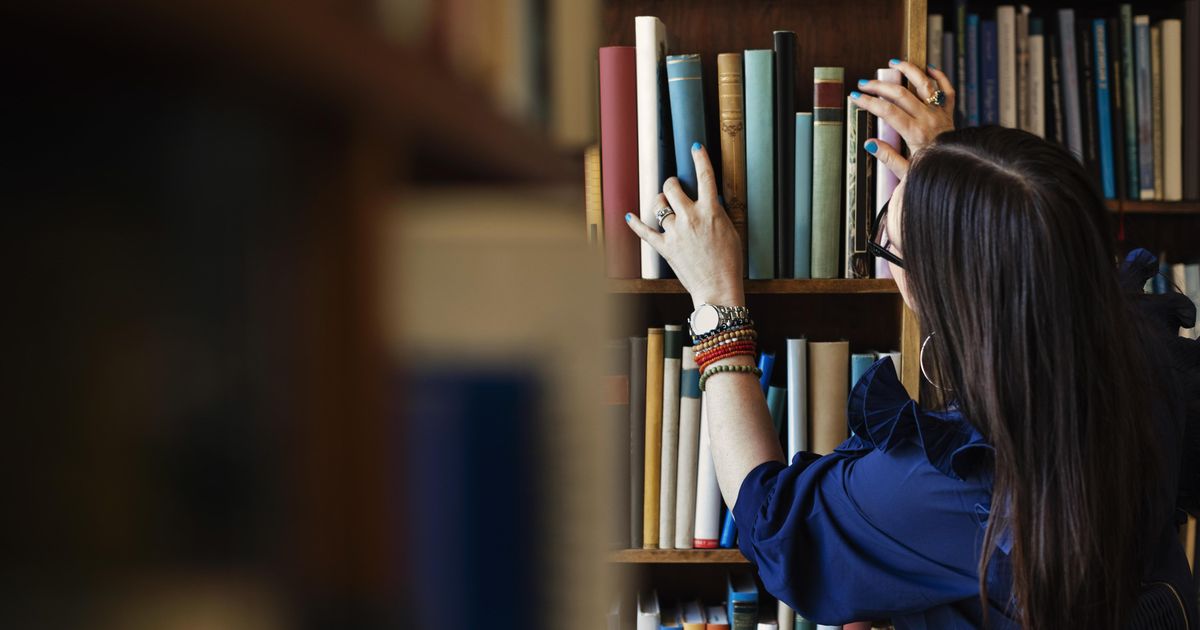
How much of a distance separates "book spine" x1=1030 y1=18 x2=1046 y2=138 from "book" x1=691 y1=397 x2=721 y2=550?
104 cm

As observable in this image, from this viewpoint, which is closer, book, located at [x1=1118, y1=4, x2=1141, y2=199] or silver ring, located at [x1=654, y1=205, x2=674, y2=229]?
silver ring, located at [x1=654, y1=205, x2=674, y2=229]

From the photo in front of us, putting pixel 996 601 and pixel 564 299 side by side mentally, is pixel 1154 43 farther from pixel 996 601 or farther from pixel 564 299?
pixel 564 299

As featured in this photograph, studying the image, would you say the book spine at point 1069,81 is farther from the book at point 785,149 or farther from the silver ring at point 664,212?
the silver ring at point 664,212

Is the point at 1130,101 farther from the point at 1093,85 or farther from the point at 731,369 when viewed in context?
the point at 731,369

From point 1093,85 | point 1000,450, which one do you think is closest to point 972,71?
point 1093,85

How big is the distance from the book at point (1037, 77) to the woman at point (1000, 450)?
940mm

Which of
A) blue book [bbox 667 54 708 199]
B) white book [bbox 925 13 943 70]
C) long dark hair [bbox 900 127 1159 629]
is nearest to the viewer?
long dark hair [bbox 900 127 1159 629]

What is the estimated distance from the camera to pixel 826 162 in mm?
1229

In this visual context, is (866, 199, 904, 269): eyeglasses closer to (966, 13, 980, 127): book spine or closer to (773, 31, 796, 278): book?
(773, 31, 796, 278): book

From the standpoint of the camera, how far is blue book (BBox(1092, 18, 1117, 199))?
1825 millimetres

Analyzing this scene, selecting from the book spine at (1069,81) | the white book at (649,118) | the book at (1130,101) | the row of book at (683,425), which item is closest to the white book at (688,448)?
the row of book at (683,425)

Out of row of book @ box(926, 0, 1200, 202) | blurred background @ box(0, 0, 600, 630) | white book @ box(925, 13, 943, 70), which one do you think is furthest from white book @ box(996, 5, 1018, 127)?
blurred background @ box(0, 0, 600, 630)

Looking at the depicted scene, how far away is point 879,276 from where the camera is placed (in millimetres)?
1271

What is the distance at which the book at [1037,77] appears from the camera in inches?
71.7
